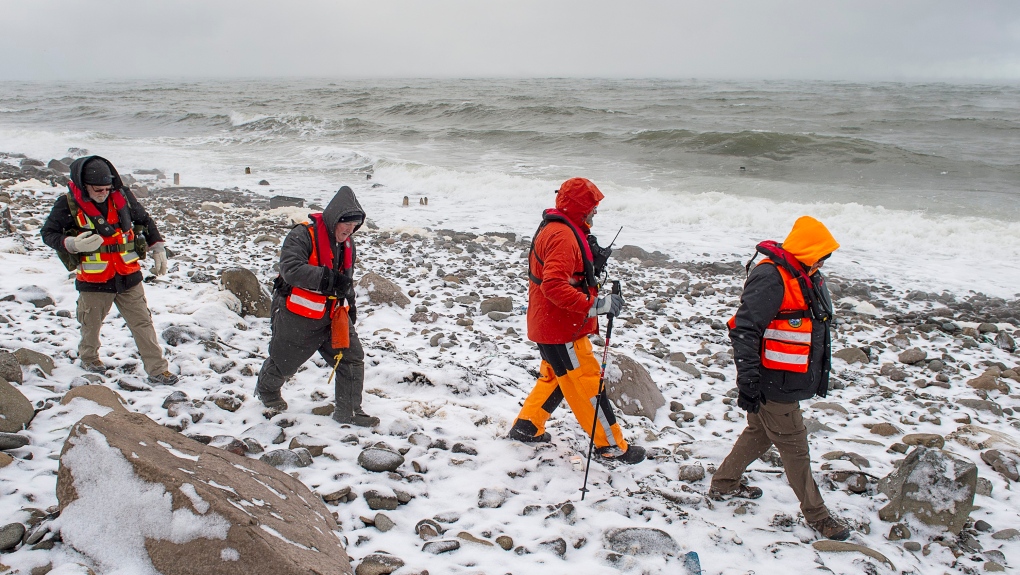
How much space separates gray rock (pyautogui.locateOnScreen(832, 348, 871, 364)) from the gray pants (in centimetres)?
593

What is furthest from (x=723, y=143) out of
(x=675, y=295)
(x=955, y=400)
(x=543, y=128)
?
(x=955, y=400)

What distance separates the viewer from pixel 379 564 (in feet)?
9.82

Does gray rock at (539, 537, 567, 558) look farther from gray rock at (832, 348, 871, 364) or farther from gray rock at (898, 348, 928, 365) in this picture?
gray rock at (898, 348, 928, 365)

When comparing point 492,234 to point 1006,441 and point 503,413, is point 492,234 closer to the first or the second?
point 503,413

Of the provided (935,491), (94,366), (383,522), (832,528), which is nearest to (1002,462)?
(935,491)

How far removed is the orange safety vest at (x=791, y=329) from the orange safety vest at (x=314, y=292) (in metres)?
2.80

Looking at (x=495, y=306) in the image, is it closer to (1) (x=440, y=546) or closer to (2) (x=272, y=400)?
(2) (x=272, y=400)

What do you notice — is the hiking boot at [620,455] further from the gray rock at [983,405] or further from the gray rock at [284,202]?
the gray rock at [284,202]

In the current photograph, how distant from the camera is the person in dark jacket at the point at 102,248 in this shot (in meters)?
4.42

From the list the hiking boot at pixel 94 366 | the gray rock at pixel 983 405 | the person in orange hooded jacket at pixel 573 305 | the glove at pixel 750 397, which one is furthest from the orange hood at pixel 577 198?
the gray rock at pixel 983 405

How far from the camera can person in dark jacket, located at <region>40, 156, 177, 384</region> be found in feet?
14.5

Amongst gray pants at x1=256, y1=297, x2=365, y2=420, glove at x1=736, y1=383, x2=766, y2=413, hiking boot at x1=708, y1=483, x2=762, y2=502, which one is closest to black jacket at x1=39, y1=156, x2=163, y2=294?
gray pants at x1=256, y1=297, x2=365, y2=420

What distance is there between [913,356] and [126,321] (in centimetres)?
852

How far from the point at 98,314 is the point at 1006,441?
7773 mm
